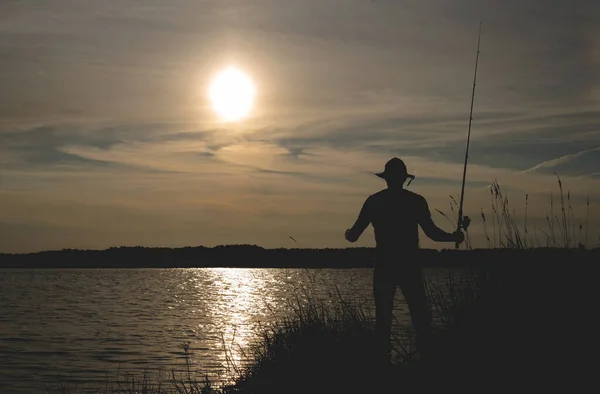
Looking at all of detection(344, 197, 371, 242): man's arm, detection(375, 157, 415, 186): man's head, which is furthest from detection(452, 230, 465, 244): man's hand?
detection(344, 197, 371, 242): man's arm

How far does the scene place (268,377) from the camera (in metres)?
9.84

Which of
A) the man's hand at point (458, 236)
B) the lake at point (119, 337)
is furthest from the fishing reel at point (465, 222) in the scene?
the lake at point (119, 337)

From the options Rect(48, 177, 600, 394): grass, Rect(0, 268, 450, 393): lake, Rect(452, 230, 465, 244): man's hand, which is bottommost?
Rect(0, 268, 450, 393): lake

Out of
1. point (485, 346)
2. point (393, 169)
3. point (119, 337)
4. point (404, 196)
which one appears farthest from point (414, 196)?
point (119, 337)

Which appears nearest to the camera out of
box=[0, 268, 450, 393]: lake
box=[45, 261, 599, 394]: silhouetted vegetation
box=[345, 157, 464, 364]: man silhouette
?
box=[45, 261, 599, 394]: silhouetted vegetation

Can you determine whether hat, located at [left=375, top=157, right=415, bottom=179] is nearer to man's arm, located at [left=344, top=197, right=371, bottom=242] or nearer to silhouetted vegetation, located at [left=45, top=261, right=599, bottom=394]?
man's arm, located at [left=344, top=197, right=371, bottom=242]

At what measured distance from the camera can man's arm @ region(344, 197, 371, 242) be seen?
8.42 m

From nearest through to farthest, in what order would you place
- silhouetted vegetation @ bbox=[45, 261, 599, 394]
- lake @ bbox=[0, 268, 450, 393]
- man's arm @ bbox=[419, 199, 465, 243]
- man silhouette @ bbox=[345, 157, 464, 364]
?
1. silhouetted vegetation @ bbox=[45, 261, 599, 394]
2. man silhouette @ bbox=[345, 157, 464, 364]
3. man's arm @ bbox=[419, 199, 465, 243]
4. lake @ bbox=[0, 268, 450, 393]

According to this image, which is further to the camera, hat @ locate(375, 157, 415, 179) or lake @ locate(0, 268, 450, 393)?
lake @ locate(0, 268, 450, 393)

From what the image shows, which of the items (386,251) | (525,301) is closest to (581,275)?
(525,301)

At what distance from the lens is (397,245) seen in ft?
27.2

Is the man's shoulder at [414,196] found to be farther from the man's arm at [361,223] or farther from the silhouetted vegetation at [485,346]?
the silhouetted vegetation at [485,346]

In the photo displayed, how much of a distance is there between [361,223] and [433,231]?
2.79 feet

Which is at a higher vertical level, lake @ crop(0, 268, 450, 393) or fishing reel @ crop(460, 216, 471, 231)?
fishing reel @ crop(460, 216, 471, 231)
